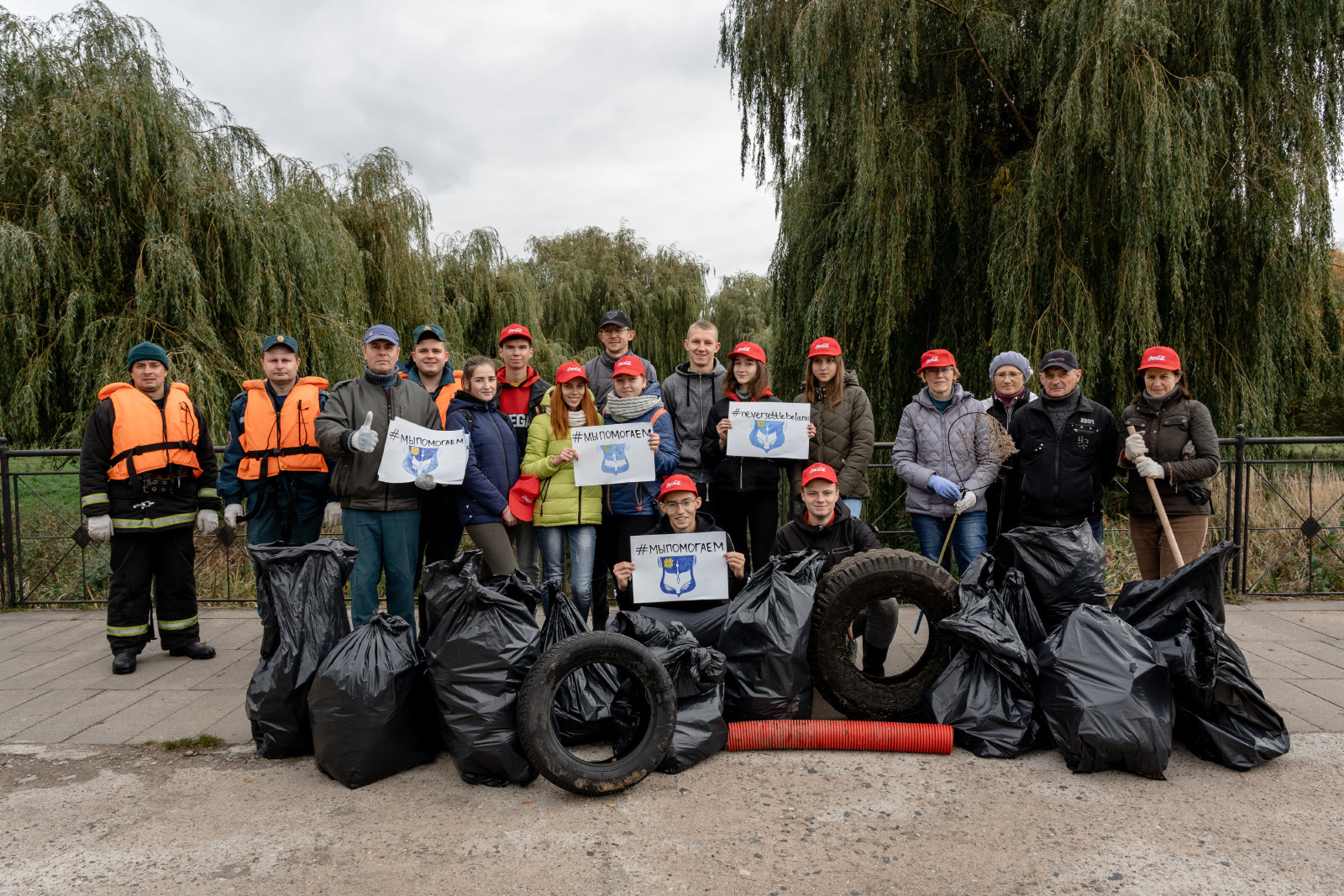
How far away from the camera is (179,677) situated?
4770 mm

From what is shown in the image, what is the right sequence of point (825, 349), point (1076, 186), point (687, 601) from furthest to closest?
point (1076, 186), point (825, 349), point (687, 601)

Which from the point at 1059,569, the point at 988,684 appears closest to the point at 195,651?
the point at 988,684

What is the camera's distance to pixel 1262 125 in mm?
7883

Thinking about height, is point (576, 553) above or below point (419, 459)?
below

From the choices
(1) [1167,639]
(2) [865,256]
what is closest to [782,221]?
(2) [865,256]

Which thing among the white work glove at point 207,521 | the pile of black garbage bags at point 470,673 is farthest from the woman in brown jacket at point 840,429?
the white work glove at point 207,521

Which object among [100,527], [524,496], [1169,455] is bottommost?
[100,527]

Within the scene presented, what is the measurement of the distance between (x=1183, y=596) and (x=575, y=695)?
9.09 ft

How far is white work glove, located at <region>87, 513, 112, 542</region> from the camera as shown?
460cm

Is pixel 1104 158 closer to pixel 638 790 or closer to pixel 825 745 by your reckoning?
pixel 825 745

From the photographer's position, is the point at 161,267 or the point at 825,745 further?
the point at 161,267

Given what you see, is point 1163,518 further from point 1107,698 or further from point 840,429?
point 840,429

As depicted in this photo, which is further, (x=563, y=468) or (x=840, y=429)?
(x=840, y=429)

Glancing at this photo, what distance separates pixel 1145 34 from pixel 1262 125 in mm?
1544
